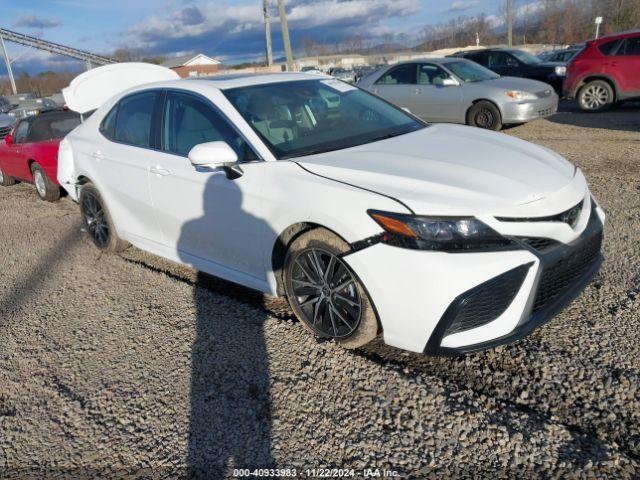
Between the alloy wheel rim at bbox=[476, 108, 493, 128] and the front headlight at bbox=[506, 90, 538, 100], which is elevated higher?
the front headlight at bbox=[506, 90, 538, 100]

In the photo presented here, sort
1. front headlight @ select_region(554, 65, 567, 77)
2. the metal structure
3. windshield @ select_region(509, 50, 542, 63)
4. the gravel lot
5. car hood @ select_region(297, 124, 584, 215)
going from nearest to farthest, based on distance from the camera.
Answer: the gravel lot → car hood @ select_region(297, 124, 584, 215) → front headlight @ select_region(554, 65, 567, 77) → windshield @ select_region(509, 50, 542, 63) → the metal structure

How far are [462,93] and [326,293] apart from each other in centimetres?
835

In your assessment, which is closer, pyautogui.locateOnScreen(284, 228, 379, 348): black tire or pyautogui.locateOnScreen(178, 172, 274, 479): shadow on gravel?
pyautogui.locateOnScreen(178, 172, 274, 479): shadow on gravel

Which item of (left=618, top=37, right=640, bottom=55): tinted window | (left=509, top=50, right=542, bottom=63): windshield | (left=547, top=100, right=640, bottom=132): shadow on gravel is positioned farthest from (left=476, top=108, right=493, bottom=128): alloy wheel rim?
(left=509, top=50, right=542, bottom=63): windshield

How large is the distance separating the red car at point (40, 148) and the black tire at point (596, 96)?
10739mm

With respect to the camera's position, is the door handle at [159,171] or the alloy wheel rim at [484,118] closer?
the door handle at [159,171]

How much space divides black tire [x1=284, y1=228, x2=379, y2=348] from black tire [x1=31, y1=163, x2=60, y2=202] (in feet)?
21.0

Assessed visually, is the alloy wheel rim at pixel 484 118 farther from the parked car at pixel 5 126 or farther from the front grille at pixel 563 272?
the parked car at pixel 5 126

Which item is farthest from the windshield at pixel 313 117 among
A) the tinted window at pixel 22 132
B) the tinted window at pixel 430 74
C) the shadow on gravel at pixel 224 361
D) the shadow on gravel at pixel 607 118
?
the shadow on gravel at pixel 607 118

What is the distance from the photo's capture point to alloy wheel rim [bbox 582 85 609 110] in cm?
1192

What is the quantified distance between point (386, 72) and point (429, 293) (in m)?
9.70

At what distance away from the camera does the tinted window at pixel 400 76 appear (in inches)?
438

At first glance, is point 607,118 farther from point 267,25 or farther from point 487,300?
point 267,25

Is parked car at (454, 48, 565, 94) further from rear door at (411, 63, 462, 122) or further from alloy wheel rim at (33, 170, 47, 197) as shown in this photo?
alloy wheel rim at (33, 170, 47, 197)
